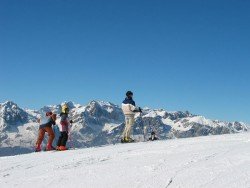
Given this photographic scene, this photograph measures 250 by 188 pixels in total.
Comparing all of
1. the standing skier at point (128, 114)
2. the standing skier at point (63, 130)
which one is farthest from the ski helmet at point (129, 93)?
the standing skier at point (63, 130)

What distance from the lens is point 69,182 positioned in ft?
28.9

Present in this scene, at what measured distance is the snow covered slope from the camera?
A: 314 inches

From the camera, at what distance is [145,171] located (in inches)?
361

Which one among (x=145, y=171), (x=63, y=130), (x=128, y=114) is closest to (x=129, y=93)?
(x=128, y=114)

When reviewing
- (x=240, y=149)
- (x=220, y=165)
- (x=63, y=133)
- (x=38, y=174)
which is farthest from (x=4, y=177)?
(x=63, y=133)

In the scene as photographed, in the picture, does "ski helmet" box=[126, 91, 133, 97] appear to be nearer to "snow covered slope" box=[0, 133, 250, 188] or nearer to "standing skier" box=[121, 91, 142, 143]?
"standing skier" box=[121, 91, 142, 143]

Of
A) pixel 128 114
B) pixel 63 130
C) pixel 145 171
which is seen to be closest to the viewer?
pixel 145 171

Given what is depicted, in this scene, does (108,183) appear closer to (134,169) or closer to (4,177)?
(134,169)

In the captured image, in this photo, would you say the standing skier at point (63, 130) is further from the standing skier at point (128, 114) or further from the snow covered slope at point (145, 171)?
the snow covered slope at point (145, 171)

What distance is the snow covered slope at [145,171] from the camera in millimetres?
7977

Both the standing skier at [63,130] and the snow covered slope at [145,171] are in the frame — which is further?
the standing skier at [63,130]

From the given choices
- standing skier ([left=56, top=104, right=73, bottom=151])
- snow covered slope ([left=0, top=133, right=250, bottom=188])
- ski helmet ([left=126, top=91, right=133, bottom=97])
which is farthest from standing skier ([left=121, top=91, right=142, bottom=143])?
snow covered slope ([left=0, top=133, right=250, bottom=188])

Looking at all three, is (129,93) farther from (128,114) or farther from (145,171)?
(145,171)

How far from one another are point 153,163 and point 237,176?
8.58 feet
